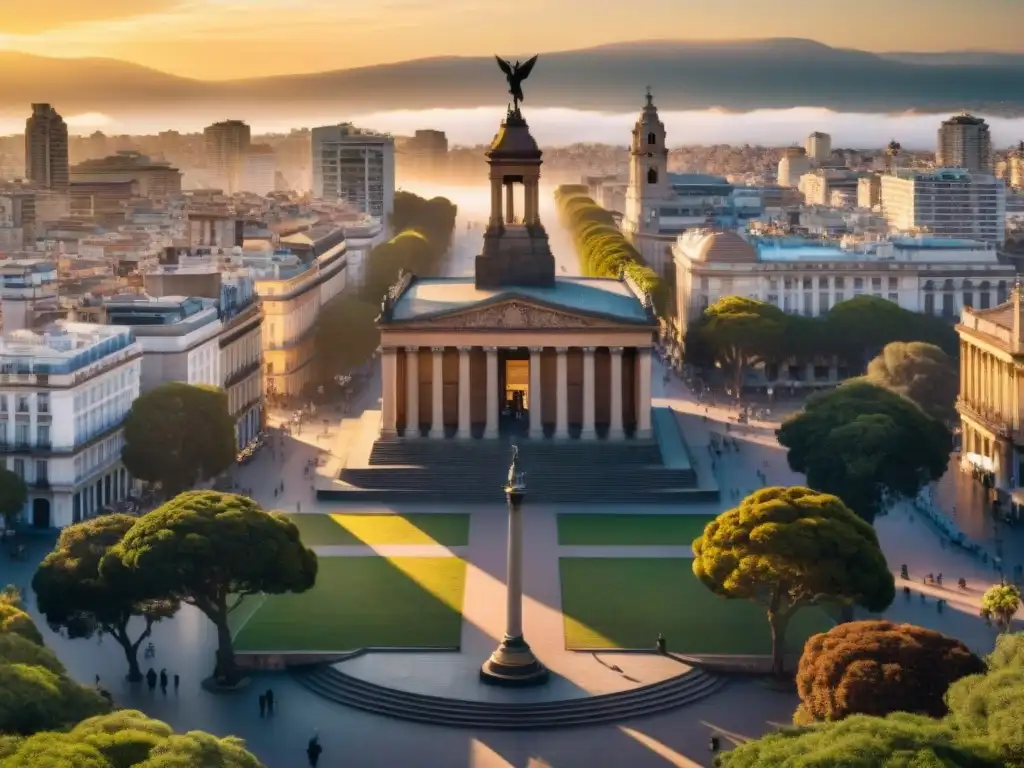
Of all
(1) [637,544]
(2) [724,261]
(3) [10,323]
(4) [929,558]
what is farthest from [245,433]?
(2) [724,261]

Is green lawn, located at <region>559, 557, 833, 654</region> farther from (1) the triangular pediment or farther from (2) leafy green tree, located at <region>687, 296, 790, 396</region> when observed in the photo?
(2) leafy green tree, located at <region>687, 296, 790, 396</region>

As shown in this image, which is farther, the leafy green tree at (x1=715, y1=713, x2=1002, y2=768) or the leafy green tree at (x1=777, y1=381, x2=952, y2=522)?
the leafy green tree at (x1=777, y1=381, x2=952, y2=522)

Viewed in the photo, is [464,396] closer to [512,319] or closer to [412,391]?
[412,391]

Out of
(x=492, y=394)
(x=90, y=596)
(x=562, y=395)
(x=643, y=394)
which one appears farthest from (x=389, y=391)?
(x=90, y=596)

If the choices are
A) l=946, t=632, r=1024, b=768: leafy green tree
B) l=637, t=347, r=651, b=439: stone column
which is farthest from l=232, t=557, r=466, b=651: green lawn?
l=946, t=632, r=1024, b=768: leafy green tree

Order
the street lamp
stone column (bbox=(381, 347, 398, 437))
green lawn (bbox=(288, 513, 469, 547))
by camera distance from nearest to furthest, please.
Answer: the street lamp, green lawn (bbox=(288, 513, 469, 547)), stone column (bbox=(381, 347, 398, 437))

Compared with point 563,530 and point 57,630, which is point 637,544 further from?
point 57,630

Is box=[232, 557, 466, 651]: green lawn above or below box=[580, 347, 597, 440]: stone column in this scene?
below
